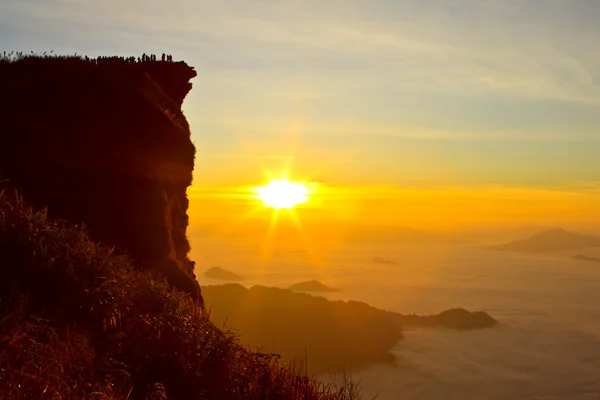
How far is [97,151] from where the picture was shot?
46.4 feet

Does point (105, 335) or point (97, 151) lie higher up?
point (97, 151)

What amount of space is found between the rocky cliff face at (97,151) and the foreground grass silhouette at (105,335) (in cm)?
436

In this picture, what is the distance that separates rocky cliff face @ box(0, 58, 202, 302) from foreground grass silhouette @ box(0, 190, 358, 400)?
4359 mm

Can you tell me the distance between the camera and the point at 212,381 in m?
7.38

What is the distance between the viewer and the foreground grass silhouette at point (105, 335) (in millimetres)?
6094

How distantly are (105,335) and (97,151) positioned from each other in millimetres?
8248

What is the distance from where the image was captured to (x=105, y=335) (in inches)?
282

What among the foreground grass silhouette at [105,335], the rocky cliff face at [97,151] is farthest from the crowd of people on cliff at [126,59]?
the foreground grass silhouette at [105,335]

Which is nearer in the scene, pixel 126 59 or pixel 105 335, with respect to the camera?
→ pixel 105 335

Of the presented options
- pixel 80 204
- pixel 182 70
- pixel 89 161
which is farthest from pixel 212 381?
pixel 182 70

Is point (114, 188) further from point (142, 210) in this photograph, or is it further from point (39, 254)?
point (39, 254)

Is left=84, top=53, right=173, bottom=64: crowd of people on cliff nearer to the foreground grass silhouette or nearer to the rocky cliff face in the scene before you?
the rocky cliff face

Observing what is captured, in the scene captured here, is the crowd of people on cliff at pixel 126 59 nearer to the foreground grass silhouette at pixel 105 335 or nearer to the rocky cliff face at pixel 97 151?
the rocky cliff face at pixel 97 151

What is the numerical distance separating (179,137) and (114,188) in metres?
3.71
